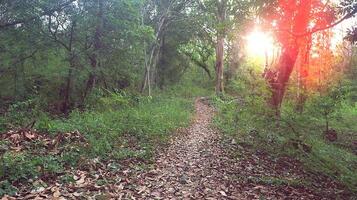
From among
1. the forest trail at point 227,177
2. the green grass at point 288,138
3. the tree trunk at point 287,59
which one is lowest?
the forest trail at point 227,177

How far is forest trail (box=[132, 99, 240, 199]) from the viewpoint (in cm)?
652

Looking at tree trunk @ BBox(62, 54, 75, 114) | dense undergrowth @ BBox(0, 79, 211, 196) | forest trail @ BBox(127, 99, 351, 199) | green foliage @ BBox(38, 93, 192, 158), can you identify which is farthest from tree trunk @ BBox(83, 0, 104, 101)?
forest trail @ BBox(127, 99, 351, 199)

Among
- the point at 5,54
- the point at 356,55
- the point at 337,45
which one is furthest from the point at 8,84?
the point at 356,55

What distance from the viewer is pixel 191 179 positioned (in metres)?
7.36

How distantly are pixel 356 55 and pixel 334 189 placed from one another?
111 feet

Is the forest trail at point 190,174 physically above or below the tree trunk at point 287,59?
below

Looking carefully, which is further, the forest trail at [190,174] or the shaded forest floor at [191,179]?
the forest trail at [190,174]

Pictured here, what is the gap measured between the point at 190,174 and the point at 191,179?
1.22ft

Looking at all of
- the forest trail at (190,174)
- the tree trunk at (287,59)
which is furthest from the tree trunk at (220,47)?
the forest trail at (190,174)

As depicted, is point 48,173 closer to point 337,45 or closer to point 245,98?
point 245,98

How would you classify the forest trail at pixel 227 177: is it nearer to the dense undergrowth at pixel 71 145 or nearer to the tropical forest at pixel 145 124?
the tropical forest at pixel 145 124

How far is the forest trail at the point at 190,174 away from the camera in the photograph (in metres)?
6.52

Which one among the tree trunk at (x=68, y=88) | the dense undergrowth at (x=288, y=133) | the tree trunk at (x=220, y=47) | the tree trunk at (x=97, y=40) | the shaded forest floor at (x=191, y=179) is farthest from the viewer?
the tree trunk at (x=220, y=47)

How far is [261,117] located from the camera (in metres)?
10.4
